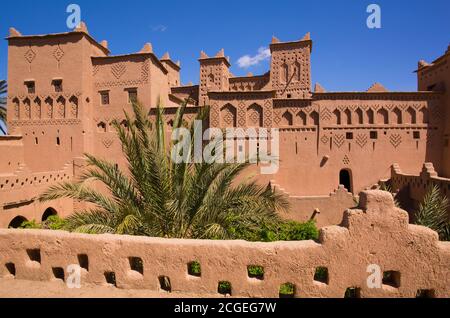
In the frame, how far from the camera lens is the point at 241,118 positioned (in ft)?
51.4

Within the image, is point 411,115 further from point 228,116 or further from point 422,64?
point 228,116

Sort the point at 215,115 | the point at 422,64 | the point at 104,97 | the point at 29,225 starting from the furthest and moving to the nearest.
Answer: the point at 422,64
the point at 104,97
the point at 215,115
the point at 29,225

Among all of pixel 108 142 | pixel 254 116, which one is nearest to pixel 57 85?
pixel 108 142

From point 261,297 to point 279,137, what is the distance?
12547 mm

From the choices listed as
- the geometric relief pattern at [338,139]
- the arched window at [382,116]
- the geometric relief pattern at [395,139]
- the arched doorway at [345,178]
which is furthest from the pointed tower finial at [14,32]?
the geometric relief pattern at [395,139]

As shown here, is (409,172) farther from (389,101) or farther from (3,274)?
(3,274)

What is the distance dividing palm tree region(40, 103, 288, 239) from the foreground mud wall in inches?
47.2

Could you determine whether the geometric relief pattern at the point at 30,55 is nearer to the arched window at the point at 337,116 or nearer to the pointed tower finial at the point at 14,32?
the pointed tower finial at the point at 14,32

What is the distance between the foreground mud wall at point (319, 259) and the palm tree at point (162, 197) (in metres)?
1.20

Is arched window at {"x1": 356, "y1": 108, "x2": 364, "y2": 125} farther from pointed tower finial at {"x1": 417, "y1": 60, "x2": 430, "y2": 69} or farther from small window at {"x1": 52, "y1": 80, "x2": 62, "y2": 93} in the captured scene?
small window at {"x1": 52, "y1": 80, "x2": 62, "y2": 93}

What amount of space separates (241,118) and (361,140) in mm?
7290

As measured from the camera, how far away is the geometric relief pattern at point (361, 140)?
15.7m

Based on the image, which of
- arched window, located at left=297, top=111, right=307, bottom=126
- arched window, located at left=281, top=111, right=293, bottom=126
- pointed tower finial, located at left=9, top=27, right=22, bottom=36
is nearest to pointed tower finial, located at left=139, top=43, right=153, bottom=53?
pointed tower finial, located at left=9, top=27, right=22, bottom=36
